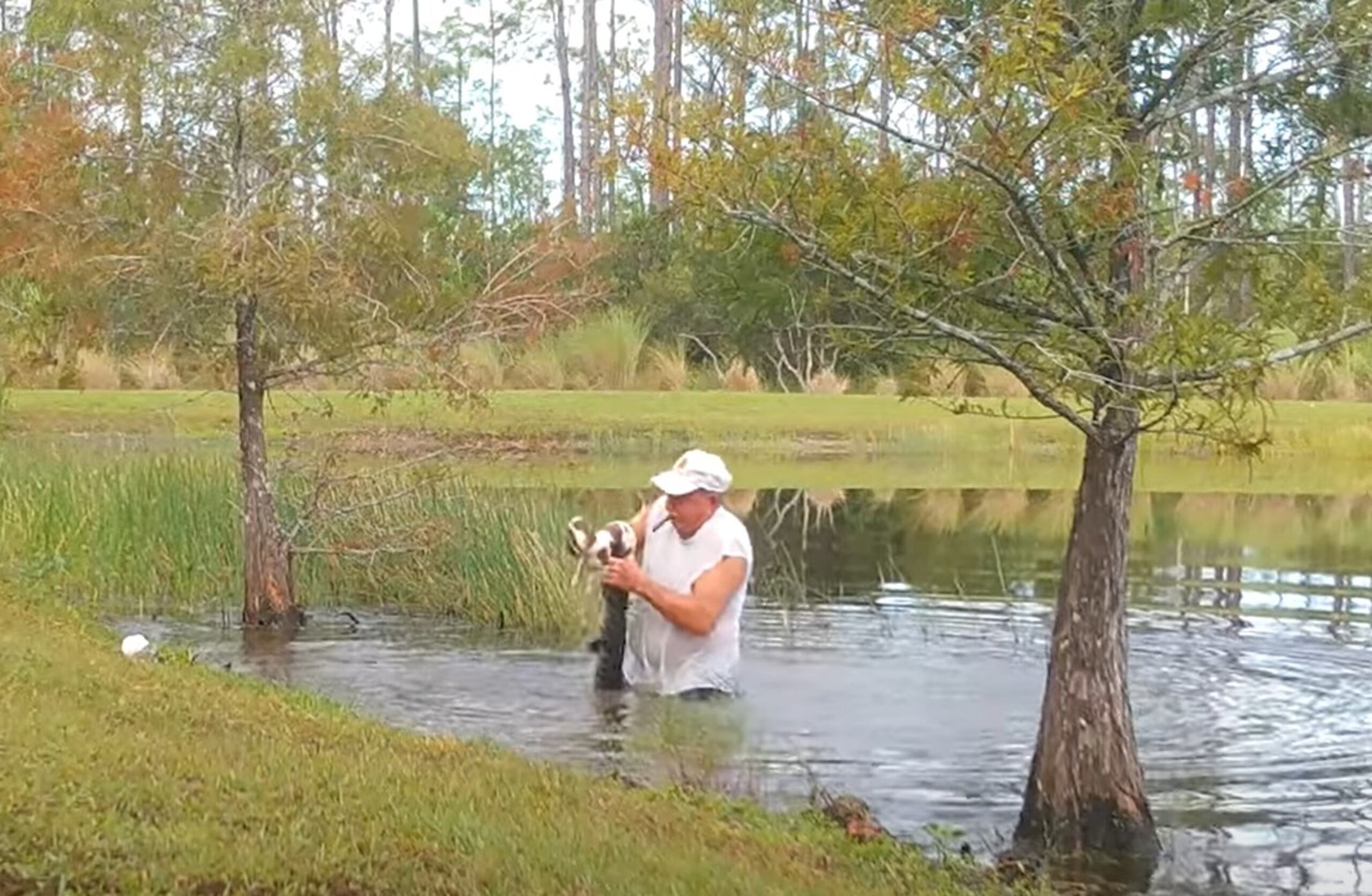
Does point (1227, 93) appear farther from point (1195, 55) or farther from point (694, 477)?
point (694, 477)

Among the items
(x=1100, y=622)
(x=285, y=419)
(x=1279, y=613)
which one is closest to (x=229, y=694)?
(x=1100, y=622)

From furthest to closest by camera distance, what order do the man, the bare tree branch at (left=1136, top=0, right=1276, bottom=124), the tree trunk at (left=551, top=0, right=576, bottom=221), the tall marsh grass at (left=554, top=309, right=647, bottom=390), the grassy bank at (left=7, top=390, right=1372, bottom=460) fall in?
the tree trunk at (left=551, top=0, right=576, bottom=221) → the tall marsh grass at (left=554, top=309, right=647, bottom=390) → the grassy bank at (left=7, top=390, right=1372, bottom=460) → the man → the bare tree branch at (left=1136, top=0, right=1276, bottom=124)

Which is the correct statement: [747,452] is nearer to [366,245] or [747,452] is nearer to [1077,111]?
[366,245]

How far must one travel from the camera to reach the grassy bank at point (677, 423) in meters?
28.2

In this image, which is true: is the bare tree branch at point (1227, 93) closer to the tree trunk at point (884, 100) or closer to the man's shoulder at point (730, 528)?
the tree trunk at point (884, 100)

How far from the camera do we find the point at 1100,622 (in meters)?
8.61

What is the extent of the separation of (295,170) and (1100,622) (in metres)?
7.00

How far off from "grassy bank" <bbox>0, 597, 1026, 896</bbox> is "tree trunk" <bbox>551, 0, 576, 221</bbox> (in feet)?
142

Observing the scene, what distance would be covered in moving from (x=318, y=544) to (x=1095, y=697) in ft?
26.4

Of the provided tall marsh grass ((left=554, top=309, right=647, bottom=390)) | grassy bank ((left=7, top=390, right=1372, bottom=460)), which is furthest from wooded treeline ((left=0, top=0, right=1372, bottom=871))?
tall marsh grass ((left=554, top=309, right=647, bottom=390))

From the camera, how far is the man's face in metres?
10.6

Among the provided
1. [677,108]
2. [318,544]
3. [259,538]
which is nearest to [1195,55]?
[677,108]

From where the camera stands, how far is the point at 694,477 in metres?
10.5

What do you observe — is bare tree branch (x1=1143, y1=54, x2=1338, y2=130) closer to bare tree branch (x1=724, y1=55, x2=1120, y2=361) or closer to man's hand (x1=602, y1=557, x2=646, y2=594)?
bare tree branch (x1=724, y1=55, x2=1120, y2=361)
